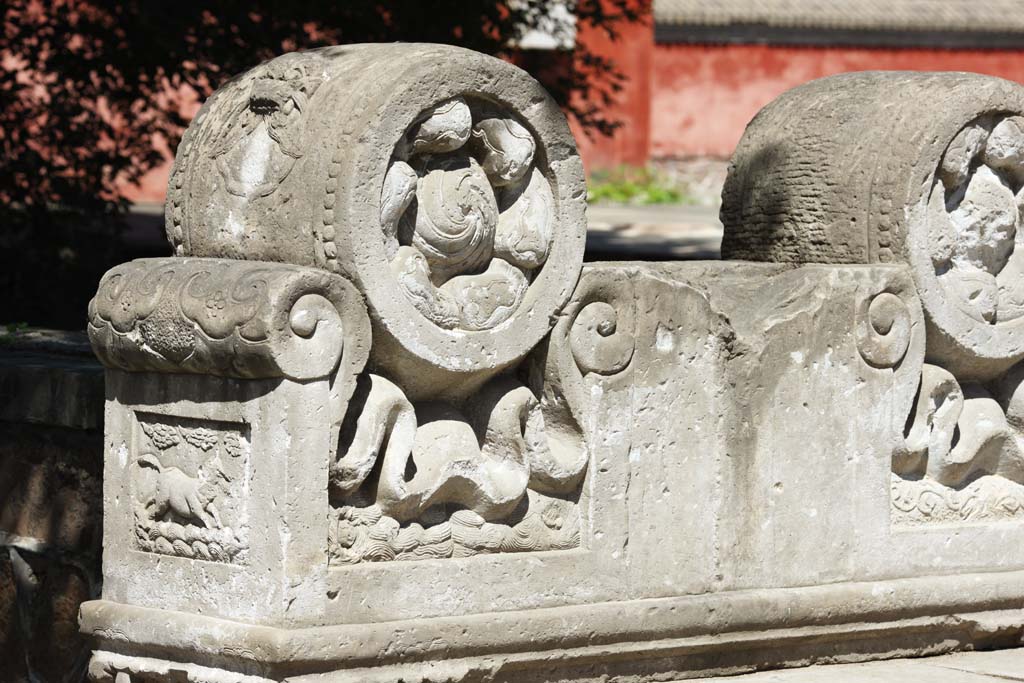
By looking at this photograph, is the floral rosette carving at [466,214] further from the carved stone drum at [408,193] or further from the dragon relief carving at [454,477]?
the dragon relief carving at [454,477]

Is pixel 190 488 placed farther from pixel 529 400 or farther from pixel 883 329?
pixel 883 329

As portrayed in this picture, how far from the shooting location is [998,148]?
4.75 m

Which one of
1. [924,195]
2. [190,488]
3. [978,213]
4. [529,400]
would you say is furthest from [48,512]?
[978,213]

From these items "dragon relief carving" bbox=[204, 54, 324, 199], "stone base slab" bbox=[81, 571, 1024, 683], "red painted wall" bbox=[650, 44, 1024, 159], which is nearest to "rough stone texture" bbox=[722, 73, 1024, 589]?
"stone base slab" bbox=[81, 571, 1024, 683]

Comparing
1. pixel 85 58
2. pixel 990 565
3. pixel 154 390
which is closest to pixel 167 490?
pixel 154 390

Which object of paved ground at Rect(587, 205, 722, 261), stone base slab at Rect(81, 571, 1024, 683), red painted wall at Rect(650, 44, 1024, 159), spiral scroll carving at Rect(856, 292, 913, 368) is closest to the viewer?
stone base slab at Rect(81, 571, 1024, 683)

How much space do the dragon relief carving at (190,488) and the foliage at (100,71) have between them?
4016mm

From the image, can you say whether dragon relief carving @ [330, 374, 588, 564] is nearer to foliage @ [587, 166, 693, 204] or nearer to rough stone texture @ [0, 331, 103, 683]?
rough stone texture @ [0, 331, 103, 683]

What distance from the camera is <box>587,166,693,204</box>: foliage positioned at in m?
20.5

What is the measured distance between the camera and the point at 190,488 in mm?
3818

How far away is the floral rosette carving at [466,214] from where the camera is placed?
3.88 metres

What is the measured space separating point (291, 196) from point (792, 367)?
1.36 m

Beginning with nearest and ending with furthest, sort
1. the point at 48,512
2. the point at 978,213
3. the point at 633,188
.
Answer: the point at 48,512, the point at 978,213, the point at 633,188

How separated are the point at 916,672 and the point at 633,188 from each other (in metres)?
16.8
